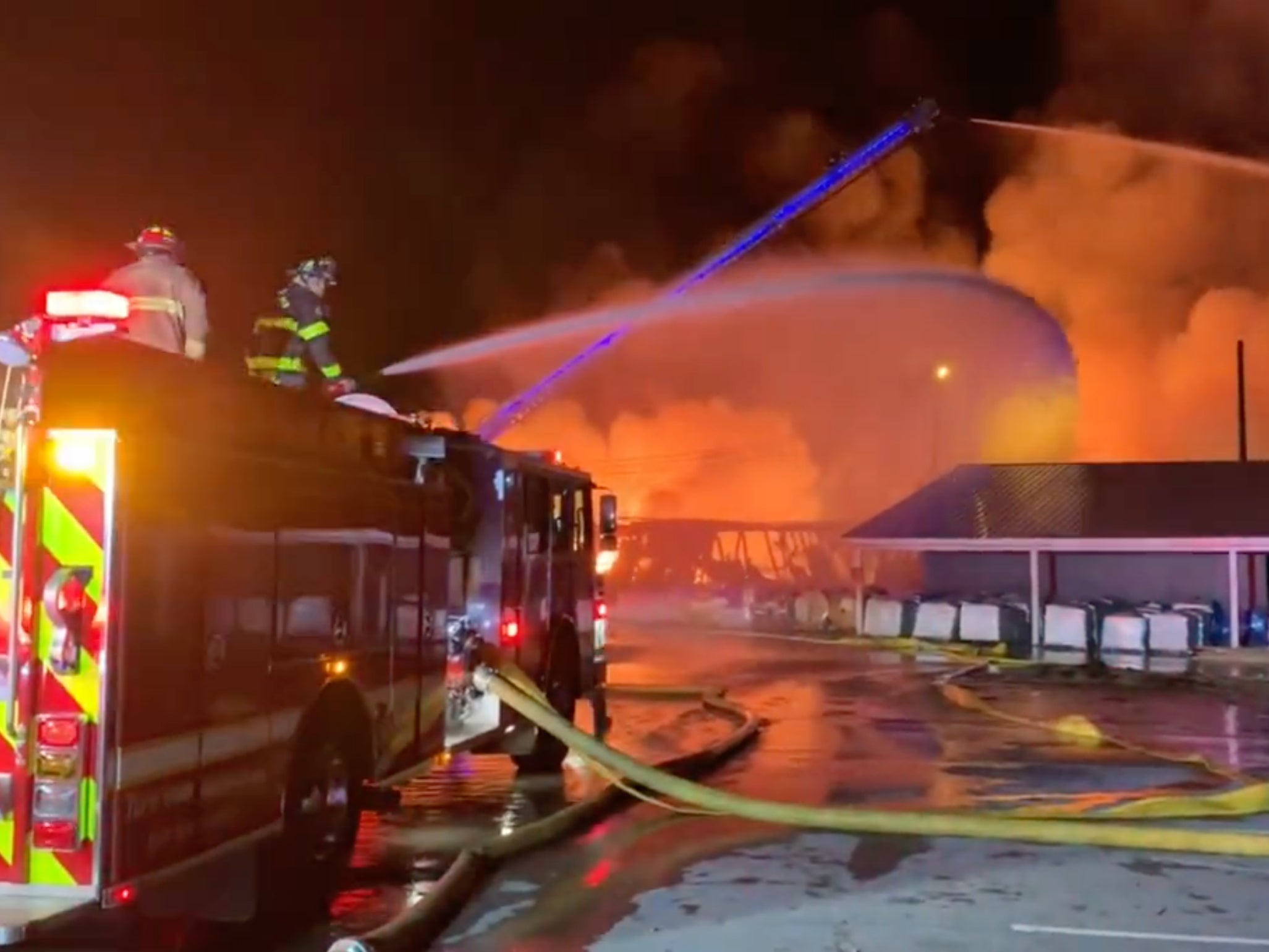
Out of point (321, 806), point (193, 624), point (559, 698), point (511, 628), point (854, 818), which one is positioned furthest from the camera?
point (559, 698)

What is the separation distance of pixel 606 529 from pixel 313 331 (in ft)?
13.5

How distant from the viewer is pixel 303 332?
834 centimetres

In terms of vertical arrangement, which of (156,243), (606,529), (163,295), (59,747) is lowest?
(59,747)

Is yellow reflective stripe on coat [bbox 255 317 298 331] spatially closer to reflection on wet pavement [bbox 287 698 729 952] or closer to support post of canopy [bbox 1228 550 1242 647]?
reflection on wet pavement [bbox 287 698 729 952]

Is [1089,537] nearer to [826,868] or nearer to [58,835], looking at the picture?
[826,868]

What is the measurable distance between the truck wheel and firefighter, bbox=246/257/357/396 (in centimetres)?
199

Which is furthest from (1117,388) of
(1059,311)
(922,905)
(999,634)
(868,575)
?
(922,905)

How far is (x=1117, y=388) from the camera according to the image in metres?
46.0

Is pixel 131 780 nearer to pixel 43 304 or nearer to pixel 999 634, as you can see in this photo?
pixel 43 304

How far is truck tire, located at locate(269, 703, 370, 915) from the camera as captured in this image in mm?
6691

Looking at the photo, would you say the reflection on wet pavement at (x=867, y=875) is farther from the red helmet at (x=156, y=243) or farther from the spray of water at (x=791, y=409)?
the spray of water at (x=791, y=409)

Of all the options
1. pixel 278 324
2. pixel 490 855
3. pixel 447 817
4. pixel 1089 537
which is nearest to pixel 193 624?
pixel 490 855

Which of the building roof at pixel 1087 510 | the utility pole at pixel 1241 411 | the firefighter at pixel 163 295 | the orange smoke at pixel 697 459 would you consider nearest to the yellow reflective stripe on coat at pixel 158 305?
the firefighter at pixel 163 295

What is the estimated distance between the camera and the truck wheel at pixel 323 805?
670cm
